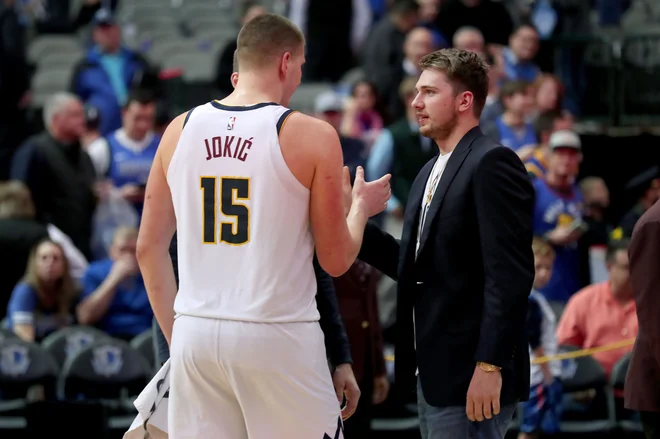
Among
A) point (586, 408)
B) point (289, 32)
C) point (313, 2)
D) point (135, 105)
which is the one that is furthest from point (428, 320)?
point (313, 2)

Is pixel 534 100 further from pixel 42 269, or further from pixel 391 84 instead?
pixel 42 269

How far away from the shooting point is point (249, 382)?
4.26 meters

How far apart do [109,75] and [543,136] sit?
14.9 ft

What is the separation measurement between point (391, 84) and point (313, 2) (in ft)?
7.00

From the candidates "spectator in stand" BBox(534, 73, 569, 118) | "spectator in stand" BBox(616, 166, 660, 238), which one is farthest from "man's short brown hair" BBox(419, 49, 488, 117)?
"spectator in stand" BBox(534, 73, 569, 118)

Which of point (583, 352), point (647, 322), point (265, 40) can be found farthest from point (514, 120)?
point (265, 40)

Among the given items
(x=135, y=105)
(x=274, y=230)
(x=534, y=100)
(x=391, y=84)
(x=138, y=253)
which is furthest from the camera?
(x=391, y=84)

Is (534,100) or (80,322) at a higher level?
(534,100)

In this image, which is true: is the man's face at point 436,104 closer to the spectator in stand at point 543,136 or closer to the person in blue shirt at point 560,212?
the person in blue shirt at point 560,212

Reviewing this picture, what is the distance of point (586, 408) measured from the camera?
8992 millimetres

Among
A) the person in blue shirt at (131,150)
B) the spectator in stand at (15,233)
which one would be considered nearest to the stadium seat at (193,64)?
the person in blue shirt at (131,150)

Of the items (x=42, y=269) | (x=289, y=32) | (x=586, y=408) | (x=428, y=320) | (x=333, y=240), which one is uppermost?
(x=289, y=32)

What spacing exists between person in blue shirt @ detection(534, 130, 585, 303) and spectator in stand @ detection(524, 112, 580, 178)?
95mm

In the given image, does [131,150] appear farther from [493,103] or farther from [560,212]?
[560,212]
